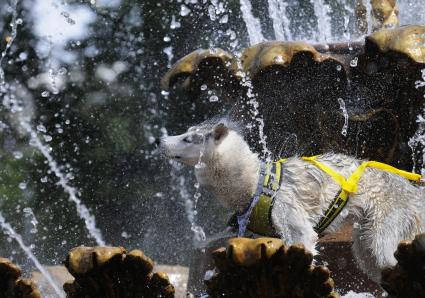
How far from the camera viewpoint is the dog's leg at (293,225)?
3727 mm

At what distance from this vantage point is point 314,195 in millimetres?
3850

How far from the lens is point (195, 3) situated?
13477mm

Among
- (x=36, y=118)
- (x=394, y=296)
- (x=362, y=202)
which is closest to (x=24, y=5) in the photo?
(x=36, y=118)

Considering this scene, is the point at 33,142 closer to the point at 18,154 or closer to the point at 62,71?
the point at 18,154

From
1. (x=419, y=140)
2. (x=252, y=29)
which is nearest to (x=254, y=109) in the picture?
(x=419, y=140)

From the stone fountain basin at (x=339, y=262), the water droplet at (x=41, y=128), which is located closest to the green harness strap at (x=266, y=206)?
the stone fountain basin at (x=339, y=262)

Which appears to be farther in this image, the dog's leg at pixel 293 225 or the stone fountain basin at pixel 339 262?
the stone fountain basin at pixel 339 262

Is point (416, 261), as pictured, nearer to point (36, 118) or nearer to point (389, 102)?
point (389, 102)

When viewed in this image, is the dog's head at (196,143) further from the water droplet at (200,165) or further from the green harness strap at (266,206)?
the green harness strap at (266,206)

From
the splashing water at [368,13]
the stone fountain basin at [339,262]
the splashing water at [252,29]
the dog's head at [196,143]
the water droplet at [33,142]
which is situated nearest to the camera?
the dog's head at [196,143]

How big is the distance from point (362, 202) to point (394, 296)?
1645 mm

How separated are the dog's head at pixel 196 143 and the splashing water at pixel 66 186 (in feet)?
28.8

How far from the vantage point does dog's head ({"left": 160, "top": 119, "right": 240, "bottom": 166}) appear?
4.07m

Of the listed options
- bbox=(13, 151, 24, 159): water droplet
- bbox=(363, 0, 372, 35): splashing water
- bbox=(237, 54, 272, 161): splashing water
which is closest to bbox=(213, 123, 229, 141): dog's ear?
bbox=(237, 54, 272, 161): splashing water
